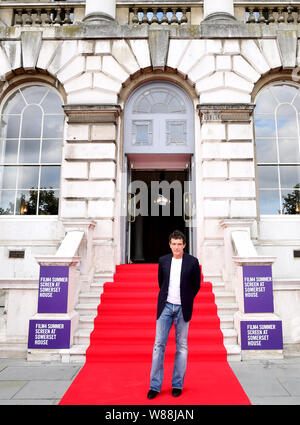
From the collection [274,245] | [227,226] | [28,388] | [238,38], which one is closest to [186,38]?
[238,38]

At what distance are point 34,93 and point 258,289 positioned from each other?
8.07 metres

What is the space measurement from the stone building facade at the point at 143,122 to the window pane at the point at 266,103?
0.03 meters

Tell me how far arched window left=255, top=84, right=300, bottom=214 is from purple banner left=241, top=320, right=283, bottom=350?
3.65 m

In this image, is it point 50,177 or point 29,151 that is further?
point 29,151

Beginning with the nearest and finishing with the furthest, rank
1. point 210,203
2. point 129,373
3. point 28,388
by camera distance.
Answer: point 28,388 < point 129,373 < point 210,203

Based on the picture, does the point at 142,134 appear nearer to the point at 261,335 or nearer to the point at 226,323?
the point at 226,323

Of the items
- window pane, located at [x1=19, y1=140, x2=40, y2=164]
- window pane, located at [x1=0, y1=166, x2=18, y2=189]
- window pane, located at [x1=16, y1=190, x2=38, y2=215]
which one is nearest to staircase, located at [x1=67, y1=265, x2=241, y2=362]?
window pane, located at [x1=16, y1=190, x2=38, y2=215]

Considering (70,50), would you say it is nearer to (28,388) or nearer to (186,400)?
(28,388)

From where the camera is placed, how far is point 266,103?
891 centimetres

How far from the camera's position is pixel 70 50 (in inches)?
341

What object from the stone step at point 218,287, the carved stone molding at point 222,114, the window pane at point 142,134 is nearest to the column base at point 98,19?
the window pane at point 142,134

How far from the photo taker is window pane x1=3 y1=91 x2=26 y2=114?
902 cm

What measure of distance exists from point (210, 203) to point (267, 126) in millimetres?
2994

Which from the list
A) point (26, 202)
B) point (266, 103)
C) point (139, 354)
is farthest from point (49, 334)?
point (266, 103)
